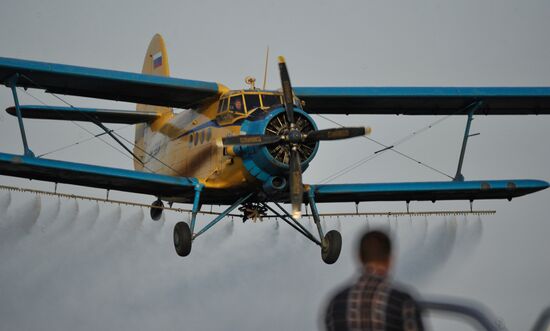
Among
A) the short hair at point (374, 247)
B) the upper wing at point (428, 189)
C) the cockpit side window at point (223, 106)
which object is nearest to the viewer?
the short hair at point (374, 247)

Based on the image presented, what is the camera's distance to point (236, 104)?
1980 cm

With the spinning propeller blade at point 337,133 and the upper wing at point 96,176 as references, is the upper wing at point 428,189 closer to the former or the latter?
the upper wing at point 96,176

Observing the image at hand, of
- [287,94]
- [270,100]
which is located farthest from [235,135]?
[287,94]

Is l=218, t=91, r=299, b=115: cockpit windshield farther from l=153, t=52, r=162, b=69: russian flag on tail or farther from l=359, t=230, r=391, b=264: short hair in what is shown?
l=359, t=230, r=391, b=264: short hair

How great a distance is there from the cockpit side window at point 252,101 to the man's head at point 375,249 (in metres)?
14.1

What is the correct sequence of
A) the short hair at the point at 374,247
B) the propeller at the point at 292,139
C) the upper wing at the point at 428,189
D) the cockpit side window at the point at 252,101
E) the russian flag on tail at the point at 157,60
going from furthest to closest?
the russian flag on tail at the point at 157,60
the upper wing at the point at 428,189
the cockpit side window at the point at 252,101
the propeller at the point at 292,139
the short hair at the point at 374,247

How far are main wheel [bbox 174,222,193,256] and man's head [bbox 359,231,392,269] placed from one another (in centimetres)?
1390

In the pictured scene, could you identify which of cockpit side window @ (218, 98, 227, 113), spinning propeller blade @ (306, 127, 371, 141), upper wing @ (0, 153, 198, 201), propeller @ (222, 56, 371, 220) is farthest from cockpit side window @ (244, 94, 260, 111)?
upper wing @ (0, 153, 198, 201)

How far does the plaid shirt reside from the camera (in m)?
5.15

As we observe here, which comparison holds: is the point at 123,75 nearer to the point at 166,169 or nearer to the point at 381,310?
the point at 166,169

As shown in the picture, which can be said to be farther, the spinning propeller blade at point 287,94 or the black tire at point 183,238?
the black tire at point 183,238

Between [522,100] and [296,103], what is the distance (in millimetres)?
7195

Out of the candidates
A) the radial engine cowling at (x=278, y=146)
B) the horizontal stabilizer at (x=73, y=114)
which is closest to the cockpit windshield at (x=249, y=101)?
the radial engine cowling at (x=278, y=146)

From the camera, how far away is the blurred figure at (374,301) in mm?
5168
